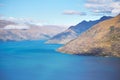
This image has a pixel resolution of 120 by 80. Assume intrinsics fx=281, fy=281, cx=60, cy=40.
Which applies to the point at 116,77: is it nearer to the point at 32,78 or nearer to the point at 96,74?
the point at 96,74

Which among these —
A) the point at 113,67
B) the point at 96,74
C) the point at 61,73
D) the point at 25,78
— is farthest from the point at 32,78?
the point at 113,67

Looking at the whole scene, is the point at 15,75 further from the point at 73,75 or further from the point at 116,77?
the point at 116,77

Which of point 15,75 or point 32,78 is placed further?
point 15,75

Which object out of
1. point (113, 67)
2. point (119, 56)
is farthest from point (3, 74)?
point (119, 56)

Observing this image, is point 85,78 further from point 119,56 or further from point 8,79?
point 119,56

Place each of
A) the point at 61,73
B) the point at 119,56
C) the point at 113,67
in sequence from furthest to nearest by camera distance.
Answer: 1. the point at 119,56
2. the point at 113,67
3. the point at 61,73

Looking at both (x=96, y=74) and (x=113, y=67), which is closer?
(x=96, y=74)

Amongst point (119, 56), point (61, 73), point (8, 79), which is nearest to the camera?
point (8, 79)

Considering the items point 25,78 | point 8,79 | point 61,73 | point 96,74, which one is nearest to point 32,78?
point 25,78

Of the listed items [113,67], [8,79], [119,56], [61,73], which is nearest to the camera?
[8,79]
